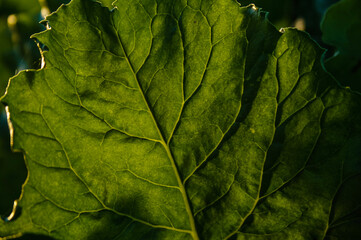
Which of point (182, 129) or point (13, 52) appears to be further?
point (13, 52)

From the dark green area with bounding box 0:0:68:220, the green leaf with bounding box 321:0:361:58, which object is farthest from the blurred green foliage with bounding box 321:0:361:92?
the dark green area with bounding box 0:0:68:220

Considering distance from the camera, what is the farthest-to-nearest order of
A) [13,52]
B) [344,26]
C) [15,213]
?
[13,52] < [344,26] < [15,213]

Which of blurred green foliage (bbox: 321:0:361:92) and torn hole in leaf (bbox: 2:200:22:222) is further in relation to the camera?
blurred green foliage (bbox: 321:0:361:92)

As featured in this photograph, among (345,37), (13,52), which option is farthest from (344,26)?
(13,52)

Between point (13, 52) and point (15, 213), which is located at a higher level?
point (13, 52)

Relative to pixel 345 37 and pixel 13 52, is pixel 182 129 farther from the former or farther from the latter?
pixel 13 52

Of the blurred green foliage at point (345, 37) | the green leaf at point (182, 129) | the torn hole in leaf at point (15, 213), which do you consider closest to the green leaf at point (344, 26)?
the blurred green foliage at point (345, 37)

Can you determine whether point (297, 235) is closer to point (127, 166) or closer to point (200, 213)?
point (200, 213)

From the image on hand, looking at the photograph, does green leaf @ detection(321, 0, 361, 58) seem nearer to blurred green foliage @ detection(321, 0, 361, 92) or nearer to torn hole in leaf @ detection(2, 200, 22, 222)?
blurred green foliage @ detection(321, 0, 361, 92)

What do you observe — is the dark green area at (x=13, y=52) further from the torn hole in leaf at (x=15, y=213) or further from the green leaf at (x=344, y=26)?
the green leaf at (x=344, y=26)
